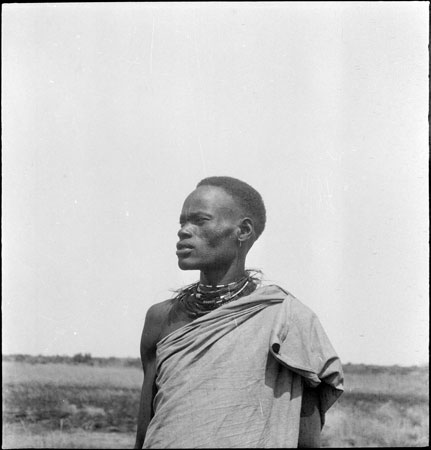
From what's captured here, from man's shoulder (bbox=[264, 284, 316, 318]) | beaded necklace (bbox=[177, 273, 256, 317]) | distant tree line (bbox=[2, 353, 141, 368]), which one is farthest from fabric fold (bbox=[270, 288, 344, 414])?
distant tree line (bbox=[2, 353, 141, 368])

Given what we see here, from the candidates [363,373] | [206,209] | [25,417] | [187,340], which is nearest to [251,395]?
[187,340]

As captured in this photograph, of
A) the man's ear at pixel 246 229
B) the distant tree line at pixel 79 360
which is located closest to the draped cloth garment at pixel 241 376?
the man's ear at pixel 246 229

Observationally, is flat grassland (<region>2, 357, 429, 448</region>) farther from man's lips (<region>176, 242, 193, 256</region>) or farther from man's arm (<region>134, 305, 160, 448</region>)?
man's lips (<region>176, 242, 193, 256</region>)

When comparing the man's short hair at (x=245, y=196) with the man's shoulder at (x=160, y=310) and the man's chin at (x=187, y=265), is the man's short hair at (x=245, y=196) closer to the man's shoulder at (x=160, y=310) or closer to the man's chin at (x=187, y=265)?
the man's chin at (x=187, y=265)

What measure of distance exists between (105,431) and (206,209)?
11.7 feet

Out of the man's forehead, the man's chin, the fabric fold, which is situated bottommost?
the fabric fold

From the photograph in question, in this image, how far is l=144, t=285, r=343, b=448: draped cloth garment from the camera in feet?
9.53

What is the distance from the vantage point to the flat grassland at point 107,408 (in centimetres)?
592

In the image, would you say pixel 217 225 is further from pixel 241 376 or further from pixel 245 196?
pixel 241 376

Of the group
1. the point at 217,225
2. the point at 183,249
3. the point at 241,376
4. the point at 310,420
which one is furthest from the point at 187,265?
the point at 310,420

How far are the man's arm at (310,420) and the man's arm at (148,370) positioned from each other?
0.62 m

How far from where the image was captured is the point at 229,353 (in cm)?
299

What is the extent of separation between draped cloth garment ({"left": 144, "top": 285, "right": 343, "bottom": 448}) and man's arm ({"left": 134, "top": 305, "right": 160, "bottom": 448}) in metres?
0.10

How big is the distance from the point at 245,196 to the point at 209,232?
0.79 feet
